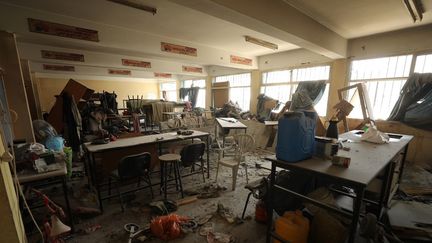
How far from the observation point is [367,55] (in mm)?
4723

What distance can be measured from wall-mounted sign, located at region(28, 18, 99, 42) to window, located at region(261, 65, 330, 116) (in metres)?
5.61

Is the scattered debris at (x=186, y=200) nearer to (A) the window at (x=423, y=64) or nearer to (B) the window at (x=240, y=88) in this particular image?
(A) the window at (x=423, y=64)

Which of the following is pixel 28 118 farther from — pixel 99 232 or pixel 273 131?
pixel 273 131

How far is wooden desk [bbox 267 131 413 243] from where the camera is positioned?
129 centimetres

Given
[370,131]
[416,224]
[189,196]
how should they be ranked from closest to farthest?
[416,224] < [370,131] < [189,196]

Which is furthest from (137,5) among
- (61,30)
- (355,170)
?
(355,170)

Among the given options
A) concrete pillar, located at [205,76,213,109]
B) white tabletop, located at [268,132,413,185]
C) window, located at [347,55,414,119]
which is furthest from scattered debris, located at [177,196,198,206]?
concrete pillar, located at [205,76,213,109]

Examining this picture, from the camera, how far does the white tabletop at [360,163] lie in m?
1.36

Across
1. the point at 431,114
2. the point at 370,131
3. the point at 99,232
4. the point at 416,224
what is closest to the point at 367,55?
the point at 431,114

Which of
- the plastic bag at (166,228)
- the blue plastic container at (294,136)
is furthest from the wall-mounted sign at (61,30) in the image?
the blue plastic container at (294,136)

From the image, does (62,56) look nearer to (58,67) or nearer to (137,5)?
(58,67)

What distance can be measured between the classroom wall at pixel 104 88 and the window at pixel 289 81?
10.1 metres

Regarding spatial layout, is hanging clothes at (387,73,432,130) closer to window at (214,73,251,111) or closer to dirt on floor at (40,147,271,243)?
dirt on floor at (40,147,271,243)

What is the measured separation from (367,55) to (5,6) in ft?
24.2
